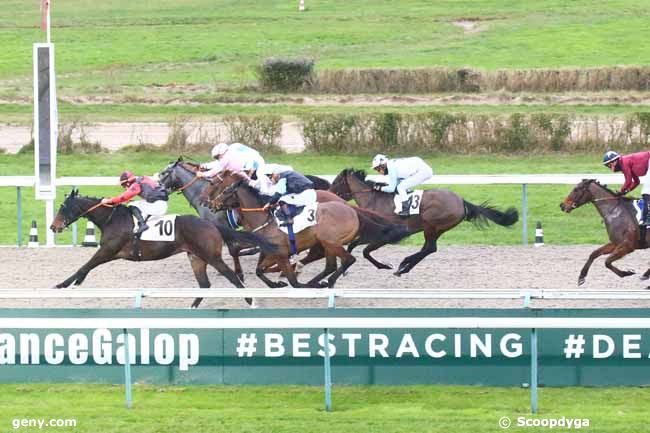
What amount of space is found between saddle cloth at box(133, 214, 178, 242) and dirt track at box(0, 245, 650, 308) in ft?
1.58

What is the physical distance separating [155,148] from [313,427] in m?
12.9

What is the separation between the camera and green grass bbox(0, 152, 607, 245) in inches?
609

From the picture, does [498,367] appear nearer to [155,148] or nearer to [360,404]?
[360,404]

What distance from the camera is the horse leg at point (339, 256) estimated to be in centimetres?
1203

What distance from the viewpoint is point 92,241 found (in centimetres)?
1452

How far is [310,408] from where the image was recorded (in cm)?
845

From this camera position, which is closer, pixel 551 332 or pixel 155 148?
pixel 551 332

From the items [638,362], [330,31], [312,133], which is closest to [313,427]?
[638,362]

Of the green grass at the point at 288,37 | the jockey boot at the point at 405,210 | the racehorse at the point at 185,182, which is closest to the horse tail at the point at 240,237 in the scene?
the racehorse at the point at 185,182

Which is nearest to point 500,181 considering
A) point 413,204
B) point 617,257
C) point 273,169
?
point 413,204

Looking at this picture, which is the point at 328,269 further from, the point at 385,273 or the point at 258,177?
the point at 385,273

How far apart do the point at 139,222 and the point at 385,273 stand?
252 centimetres

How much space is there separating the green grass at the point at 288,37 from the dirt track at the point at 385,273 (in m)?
15.5

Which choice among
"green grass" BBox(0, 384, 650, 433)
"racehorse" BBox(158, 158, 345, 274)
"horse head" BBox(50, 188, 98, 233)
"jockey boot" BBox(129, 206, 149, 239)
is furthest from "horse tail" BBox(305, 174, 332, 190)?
"green grass" BBox(0, 384, 650, 433)
